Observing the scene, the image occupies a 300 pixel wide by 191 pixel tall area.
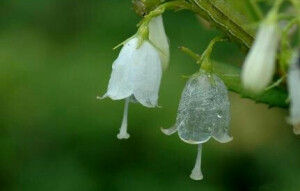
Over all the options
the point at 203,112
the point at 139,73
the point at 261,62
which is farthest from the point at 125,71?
the point at 261,62

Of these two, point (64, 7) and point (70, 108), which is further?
point (64, 7)

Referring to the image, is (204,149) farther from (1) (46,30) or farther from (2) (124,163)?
(1) (46,30)

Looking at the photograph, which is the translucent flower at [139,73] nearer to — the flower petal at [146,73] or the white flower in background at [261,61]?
the flower petal at [146,73]

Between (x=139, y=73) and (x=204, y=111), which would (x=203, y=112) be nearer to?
(x=204, y=111)

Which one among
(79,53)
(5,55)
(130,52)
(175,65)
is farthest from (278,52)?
(5,55)

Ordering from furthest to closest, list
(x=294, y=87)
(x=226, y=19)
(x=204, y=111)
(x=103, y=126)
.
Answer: (x=103, y=126), (x=204, y=111), (x=226, y=19), (x=294, y=87)

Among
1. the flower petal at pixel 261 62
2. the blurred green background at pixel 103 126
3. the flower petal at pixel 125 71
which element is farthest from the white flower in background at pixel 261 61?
the blurred green background at pixel 103 126
